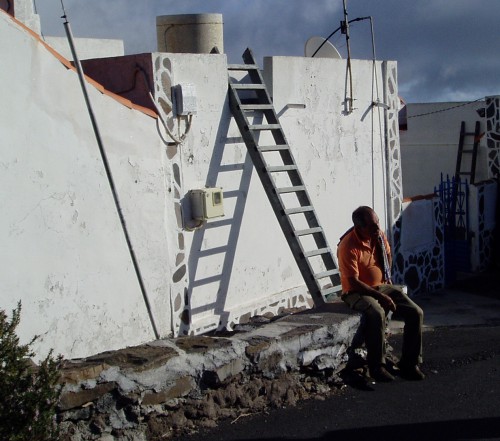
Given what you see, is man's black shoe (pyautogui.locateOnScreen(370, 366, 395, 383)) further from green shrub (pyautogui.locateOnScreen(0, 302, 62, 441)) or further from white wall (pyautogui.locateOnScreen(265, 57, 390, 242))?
white wall (pyautogui.locateOnScreen(265, 57, 390, 242))

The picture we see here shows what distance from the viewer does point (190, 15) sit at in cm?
1077

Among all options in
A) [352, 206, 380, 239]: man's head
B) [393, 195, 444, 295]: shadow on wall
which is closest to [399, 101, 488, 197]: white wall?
[393, 195, 444, 295]: shadow on wall

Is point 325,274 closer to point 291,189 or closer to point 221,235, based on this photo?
point 291,189

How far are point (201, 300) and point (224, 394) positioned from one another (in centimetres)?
292

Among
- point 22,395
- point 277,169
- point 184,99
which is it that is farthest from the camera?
point 277,169

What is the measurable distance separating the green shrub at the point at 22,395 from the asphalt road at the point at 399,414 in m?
1.63

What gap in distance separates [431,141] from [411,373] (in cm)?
1432

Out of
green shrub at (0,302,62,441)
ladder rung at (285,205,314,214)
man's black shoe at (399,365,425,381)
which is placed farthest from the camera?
ladder rung at (285,205,314,214)

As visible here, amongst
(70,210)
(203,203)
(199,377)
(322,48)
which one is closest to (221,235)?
(203,203)

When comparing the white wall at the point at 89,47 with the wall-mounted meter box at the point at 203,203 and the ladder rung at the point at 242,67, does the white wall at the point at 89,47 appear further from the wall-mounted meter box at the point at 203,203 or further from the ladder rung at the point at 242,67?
the wall-mounted meter box at the point at 203,203

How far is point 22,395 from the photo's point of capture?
462cm

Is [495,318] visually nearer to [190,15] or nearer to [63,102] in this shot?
[190,15]

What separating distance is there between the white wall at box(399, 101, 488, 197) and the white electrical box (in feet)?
41.4

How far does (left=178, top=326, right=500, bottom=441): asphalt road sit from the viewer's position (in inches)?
247
